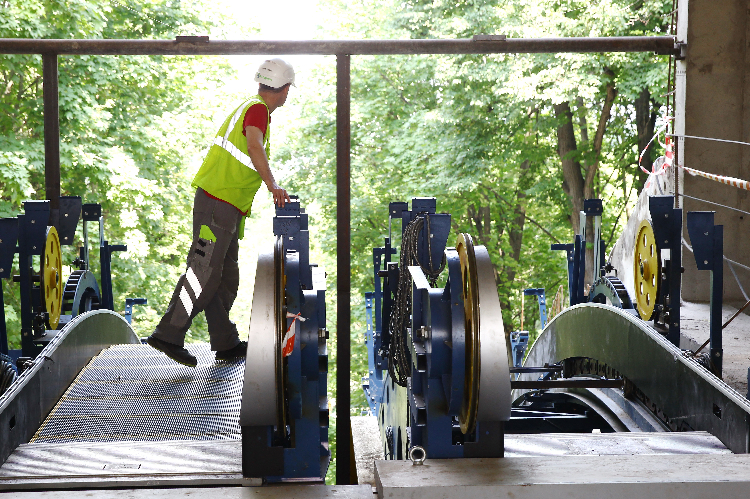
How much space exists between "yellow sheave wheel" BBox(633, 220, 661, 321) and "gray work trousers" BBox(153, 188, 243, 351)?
2.60 m

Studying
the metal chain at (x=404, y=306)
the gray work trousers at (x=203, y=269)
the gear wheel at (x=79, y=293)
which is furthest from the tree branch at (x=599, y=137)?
the gray work trousers at (x=203, y=269)

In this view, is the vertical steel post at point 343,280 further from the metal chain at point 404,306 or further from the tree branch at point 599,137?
the tree branch at point 599,137

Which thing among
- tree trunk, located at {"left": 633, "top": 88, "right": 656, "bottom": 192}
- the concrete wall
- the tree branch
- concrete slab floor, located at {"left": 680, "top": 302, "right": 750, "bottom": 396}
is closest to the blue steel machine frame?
concrete slab floor, located at {"left": 680, "top": 302, "right": 750, "bottom": 396}

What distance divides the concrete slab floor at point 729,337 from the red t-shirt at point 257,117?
3.24 meters

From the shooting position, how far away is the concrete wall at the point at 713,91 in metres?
7.16

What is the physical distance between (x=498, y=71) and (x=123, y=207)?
24.6ft

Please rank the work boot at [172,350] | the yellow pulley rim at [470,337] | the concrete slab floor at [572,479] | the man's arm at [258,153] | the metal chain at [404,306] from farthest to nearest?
1. the work boot at [172,350]
2. the man's arm at [258,153]
3. the metal chain at [404,306]
4. the yellow pulley rim at [470,337]
5. the concrete slab floor at [572,479]

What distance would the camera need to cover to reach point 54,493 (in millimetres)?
2625

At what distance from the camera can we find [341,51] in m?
4.61

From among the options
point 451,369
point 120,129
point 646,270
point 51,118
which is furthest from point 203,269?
point 120,129

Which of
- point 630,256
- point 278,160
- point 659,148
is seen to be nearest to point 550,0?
point 659,148

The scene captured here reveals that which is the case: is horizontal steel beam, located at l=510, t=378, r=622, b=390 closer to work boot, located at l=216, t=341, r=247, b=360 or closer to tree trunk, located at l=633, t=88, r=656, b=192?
work boot, located at l=216, t=341, r=247, b=360

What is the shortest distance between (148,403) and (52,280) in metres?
2.13

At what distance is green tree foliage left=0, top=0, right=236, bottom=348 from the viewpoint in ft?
44.7
